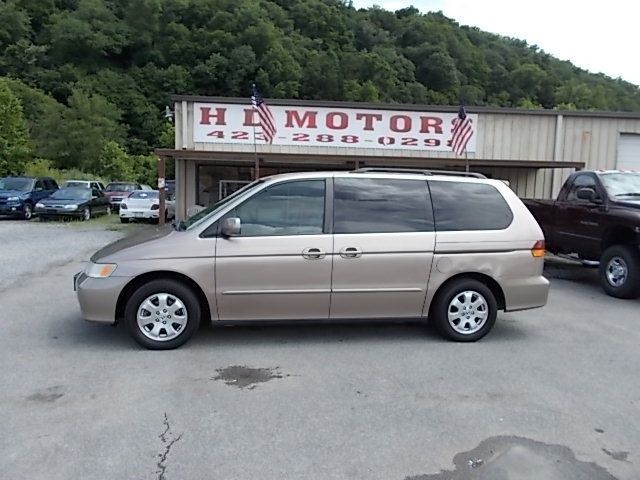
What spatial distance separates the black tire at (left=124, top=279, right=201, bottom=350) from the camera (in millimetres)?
5688

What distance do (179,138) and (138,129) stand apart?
183 feet

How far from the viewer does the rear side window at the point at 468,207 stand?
20.6ft

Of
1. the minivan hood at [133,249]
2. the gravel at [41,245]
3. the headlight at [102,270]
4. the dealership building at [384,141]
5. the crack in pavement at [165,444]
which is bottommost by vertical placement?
the gravel at [41,245]

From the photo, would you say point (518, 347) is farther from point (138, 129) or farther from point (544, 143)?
point (138, 129)

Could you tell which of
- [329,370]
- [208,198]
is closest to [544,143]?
[208,198]

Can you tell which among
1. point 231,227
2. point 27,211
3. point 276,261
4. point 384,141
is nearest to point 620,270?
point 276,261

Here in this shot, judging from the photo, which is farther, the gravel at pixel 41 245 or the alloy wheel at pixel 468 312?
the gravel at pixel 41 245

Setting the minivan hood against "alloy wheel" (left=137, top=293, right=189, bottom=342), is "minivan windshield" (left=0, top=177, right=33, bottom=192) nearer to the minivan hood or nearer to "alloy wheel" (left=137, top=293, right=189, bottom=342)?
the minivan hood

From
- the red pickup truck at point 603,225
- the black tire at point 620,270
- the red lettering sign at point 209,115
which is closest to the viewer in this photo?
the black tire at point 620,270

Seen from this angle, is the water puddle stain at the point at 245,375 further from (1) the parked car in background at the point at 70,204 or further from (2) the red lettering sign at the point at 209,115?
(1) the parked car in background at the point at 70,204

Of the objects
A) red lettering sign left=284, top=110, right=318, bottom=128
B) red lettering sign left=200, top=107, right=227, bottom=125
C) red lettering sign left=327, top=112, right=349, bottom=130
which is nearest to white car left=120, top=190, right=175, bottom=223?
red lettering sign left=200, top=107, right=227, bottom=125

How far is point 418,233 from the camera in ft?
20.2

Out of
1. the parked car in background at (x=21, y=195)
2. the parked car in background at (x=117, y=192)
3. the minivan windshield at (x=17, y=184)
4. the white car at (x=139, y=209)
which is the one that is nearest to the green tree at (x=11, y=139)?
the parked car in background at (x=117, y=192)

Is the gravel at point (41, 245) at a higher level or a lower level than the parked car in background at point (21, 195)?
lower
